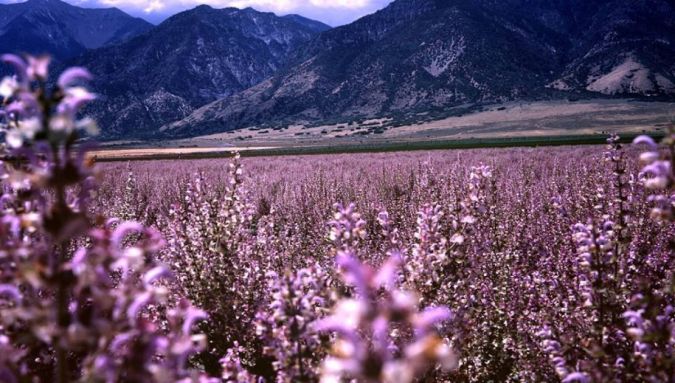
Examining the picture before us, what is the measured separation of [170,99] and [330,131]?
99.7 metres

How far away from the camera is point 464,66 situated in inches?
5226

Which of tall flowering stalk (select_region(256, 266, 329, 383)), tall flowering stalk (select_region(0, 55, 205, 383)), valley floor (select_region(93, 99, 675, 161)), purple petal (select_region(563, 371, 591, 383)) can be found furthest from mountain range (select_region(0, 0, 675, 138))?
tall flowering stalk (select_region(0, 55, 205, 383))

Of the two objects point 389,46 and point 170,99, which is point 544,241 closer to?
point 389,46

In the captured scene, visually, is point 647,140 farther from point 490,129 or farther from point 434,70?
point 434,70

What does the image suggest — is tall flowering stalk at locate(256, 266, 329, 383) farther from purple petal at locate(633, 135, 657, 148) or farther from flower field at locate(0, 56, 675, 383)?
purple petal at locate(633, 135, 657, 148)

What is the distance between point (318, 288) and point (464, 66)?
140 m

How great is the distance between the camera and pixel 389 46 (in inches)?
6137

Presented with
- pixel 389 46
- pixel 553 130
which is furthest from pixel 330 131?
pixel 389 46

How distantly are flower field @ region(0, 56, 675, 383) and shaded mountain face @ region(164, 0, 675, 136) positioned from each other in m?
111

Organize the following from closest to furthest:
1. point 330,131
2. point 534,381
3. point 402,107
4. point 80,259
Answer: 1. point 80,259
2. point 534,381
3. point 330,131
4. point 402,107

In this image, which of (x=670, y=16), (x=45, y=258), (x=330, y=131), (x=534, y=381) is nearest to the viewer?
(x=45, y=258)

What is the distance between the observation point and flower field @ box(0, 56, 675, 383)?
158 cm

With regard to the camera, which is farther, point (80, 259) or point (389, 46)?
point (389, 46)

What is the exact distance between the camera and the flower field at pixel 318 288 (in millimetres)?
1584
